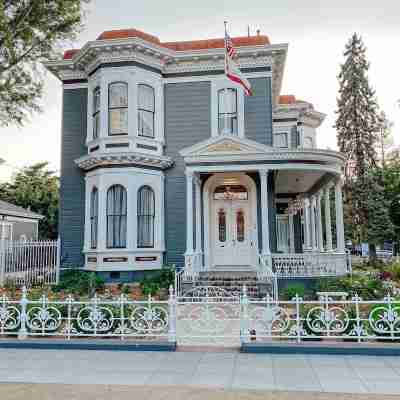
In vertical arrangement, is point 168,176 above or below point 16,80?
below

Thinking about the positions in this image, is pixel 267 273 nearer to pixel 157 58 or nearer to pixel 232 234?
pixel 232 234

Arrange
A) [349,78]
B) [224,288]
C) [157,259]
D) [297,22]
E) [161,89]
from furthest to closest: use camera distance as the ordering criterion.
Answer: [349,78] < [161,89] < [157,259] < [297,22] < [224,288]

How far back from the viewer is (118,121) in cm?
1468

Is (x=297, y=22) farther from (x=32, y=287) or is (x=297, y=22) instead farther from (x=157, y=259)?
(x=32, y=287)

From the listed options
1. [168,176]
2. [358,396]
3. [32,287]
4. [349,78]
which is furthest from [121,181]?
[349,78]

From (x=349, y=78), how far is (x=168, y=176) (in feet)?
59.2

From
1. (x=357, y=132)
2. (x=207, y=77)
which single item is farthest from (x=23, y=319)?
(x=357, y=132)

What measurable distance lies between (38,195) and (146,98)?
25831mm

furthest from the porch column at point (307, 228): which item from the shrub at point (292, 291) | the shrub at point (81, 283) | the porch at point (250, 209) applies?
the shrub at point (81, 283)

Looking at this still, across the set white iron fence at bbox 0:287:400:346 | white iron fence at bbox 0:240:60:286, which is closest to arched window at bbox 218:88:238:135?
white iron fence at bbox 0:240:60:286

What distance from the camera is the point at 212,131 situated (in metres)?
15.0

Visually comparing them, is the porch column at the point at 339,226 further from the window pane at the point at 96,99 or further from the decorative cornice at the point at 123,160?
the window pane at the point at 96,99

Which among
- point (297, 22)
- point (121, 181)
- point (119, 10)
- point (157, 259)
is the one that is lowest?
point (157, 259)

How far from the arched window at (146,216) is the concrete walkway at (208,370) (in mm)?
8058
